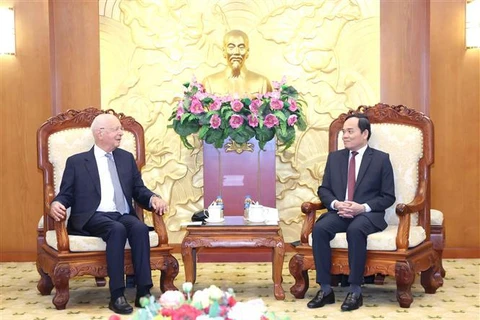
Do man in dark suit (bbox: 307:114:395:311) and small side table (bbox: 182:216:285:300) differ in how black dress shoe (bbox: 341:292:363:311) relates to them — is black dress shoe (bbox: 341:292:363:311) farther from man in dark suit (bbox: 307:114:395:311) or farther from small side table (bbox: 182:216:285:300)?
small side table (bbox: 182:216:285:300)

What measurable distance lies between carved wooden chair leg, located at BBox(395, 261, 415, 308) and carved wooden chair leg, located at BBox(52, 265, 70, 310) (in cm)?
215

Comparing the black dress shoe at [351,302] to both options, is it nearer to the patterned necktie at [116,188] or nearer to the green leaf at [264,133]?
the green leaf at [264,133]

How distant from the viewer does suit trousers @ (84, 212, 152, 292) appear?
4246 millimetres

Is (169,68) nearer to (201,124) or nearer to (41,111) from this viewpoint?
(41,111)

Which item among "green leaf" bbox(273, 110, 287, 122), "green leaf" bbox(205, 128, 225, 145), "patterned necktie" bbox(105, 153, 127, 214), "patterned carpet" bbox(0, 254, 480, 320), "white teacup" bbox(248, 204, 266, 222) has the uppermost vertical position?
"green leaf" bbox(273, 110, 287, 122)

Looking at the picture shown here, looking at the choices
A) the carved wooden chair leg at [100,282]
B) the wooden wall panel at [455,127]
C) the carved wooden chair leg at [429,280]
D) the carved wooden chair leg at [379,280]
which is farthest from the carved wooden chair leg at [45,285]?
the wooden wall panel at [455,127]

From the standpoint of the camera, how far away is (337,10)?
21.2ft

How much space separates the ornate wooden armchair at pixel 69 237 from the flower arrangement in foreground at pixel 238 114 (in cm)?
46

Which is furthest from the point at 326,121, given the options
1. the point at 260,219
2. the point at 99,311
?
the point at 99,311

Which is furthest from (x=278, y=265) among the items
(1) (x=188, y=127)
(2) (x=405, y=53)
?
(2) (x=405, y=53)

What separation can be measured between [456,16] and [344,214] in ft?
8.45

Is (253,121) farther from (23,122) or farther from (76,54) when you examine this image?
(23,122)

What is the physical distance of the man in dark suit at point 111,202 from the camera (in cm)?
427

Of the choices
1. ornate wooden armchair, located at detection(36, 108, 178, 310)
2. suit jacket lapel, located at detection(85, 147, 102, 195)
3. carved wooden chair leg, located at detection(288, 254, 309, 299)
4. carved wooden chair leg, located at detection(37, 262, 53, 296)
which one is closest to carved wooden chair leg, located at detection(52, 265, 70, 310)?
ornate wooden armchair, located at detection(36, 108, 178, 310)
